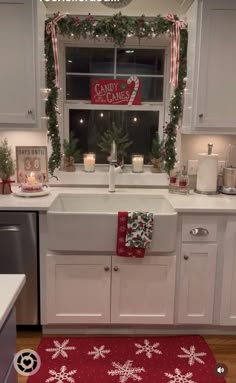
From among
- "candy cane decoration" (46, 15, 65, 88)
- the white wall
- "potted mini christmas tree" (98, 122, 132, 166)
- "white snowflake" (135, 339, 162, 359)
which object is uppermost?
the white wall

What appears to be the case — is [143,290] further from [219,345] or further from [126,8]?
[126,8]

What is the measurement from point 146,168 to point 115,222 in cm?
97

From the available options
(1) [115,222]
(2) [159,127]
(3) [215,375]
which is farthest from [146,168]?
(3) [215,375]

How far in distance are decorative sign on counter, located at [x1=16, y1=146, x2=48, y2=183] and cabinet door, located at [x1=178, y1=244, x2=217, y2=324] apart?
4.37 ft

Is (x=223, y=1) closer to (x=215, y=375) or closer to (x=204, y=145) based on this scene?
(x=204, y=145)

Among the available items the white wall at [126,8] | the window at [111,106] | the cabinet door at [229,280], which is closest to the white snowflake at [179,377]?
the cabinet door at [229,280]

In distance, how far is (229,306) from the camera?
2.61 metres

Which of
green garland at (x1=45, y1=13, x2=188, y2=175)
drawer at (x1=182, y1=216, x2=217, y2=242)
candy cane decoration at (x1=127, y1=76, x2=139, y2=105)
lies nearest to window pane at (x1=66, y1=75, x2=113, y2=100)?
green garland at (x1=45, y1=13, x2=188, y2=175)

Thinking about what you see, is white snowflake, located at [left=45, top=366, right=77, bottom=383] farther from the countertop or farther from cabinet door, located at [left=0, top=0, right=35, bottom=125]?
cabinet door, located at [left=0, top=0, right=35, bottom=125]

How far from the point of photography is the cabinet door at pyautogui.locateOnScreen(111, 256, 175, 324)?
8.23ft

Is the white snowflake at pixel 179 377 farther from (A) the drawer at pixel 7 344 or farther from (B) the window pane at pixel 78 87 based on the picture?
(B) the window pane at pixel 78 87

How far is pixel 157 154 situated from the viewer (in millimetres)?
3189

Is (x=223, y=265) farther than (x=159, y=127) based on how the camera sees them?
No

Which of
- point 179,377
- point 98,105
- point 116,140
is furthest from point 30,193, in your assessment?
point 179,377
